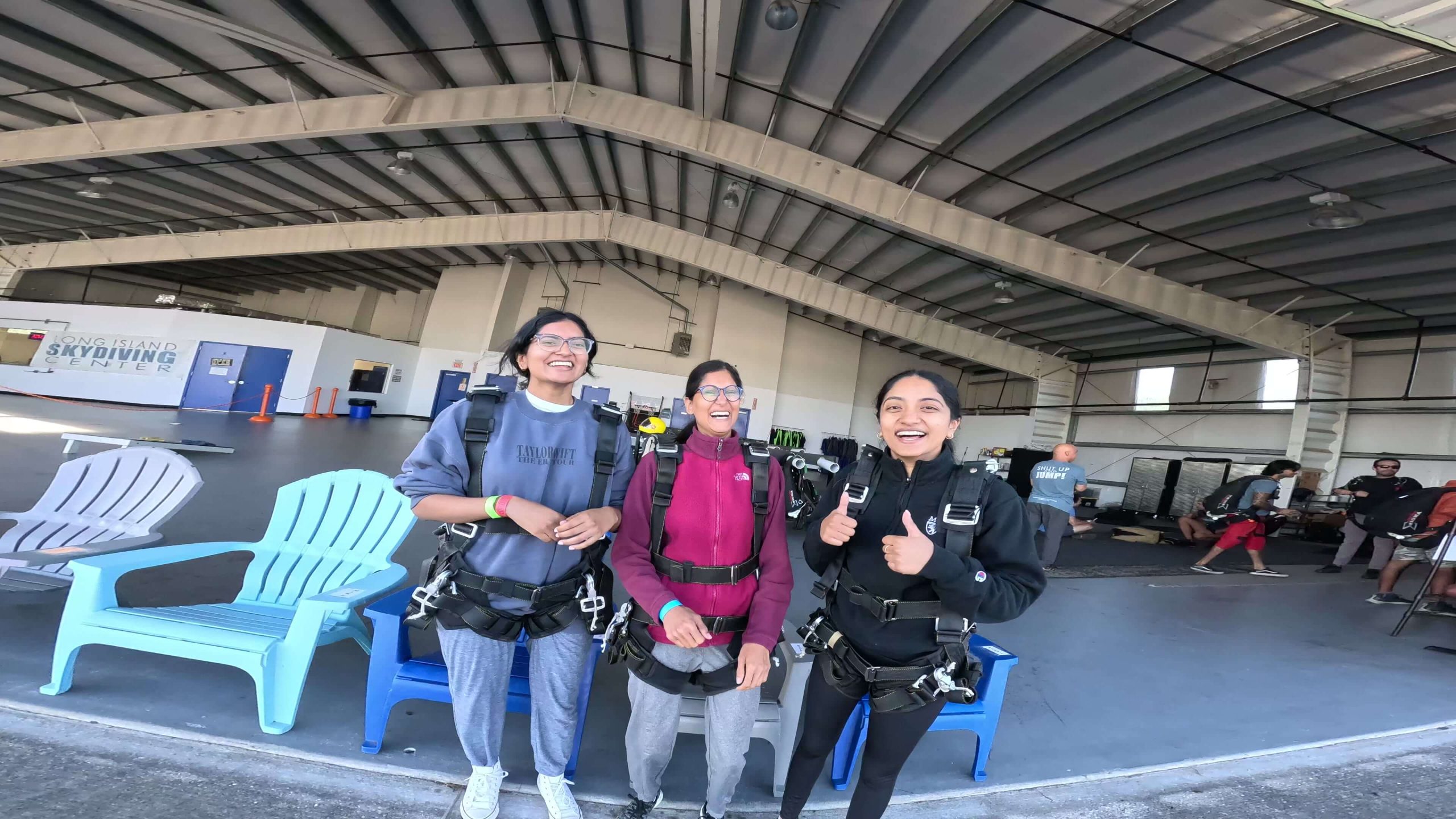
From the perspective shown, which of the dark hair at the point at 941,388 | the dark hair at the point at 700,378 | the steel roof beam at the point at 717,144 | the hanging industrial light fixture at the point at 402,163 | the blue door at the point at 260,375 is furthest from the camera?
the blue door at the point at 260,375

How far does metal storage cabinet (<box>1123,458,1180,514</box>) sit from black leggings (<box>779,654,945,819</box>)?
56.7 ft

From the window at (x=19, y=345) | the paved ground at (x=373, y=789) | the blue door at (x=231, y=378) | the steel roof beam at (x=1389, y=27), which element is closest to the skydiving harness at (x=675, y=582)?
the paved ground at (x=373, y=789)

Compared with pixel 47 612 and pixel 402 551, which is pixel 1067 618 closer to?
pixel 402 551

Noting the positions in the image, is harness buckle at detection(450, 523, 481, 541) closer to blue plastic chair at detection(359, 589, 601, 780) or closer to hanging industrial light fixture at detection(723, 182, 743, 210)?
blue plastic chair at detection(359, 589, 601, 780)

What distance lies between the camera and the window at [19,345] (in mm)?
16609

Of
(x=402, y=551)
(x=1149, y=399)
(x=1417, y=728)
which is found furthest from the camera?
(x=1149, y=399)

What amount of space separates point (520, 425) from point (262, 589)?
69.1 inches

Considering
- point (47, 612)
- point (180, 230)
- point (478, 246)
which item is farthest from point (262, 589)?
point (180, 230)

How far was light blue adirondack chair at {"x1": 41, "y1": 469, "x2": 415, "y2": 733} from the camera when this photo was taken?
2104mm

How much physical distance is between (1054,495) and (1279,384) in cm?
1184

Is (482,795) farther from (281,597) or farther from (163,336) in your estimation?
(163,336)

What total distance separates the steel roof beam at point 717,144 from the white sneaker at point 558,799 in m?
9.70

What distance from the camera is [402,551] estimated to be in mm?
4844

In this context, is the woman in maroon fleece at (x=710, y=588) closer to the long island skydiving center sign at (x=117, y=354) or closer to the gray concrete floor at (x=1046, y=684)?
the gray concrete floor at (x=1046, y=684)
